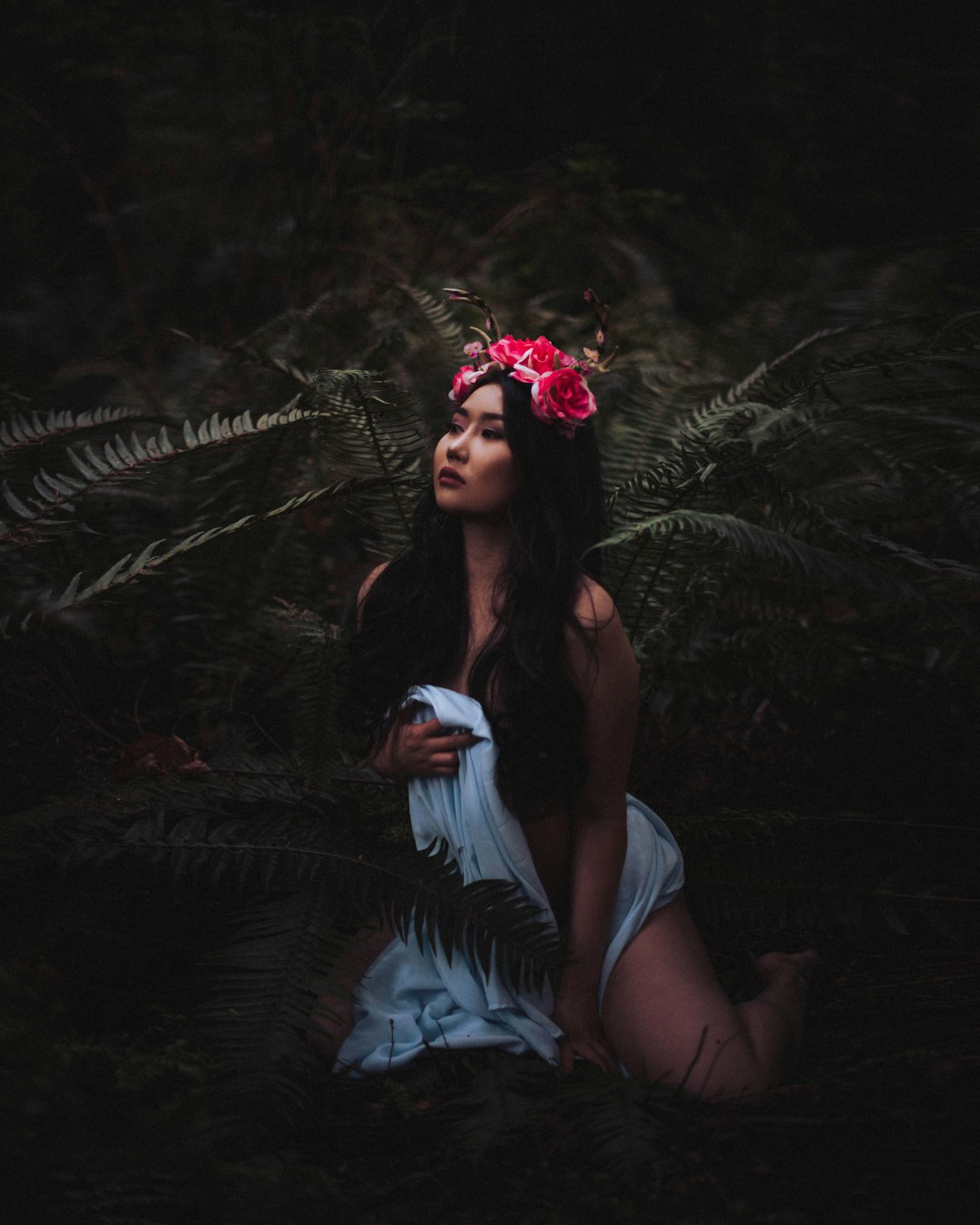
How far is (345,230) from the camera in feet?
13.8

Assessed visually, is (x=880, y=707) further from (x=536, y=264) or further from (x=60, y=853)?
(x=536, y=264)

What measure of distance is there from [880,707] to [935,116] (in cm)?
453

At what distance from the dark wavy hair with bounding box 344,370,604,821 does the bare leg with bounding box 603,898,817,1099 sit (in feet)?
0.99

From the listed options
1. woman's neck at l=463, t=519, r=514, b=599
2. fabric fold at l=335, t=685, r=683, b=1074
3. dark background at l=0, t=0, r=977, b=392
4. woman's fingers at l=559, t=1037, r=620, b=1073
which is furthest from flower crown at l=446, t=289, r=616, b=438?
dark background at l=0, t=0, r=977, b=392

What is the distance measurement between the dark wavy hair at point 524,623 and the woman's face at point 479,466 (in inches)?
0.8

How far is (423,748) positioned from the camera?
1719 mm

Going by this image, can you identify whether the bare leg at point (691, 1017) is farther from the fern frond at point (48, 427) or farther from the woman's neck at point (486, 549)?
the fern frond at point (48, 427)

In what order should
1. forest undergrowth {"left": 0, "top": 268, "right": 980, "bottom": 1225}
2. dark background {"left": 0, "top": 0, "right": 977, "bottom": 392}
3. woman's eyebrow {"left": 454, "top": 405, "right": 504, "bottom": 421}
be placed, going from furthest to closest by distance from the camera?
dark background {"left": 0, "top": 0, "right": 977, "bottom": 392}, woman's eyebrow {"left": 454, "top": 405, "right": 504, "bottom": 421}, forest undergrowth {"left": 0, "top": 268, "right": 980, "bottom": 1225}

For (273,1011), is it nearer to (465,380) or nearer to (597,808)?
(597,808)

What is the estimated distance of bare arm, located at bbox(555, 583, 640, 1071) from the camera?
1642mm

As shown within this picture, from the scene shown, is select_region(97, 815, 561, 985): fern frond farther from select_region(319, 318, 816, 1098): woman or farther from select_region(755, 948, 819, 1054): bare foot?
select_region(755, 948, 819, 1054): bare foot

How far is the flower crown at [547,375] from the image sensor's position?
170cm

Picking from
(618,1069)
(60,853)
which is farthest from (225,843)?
(618,1069)

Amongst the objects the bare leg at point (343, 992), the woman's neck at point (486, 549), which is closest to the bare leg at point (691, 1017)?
the bare leg at point (343, 992)
